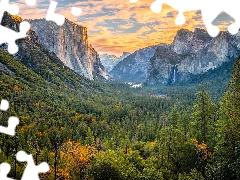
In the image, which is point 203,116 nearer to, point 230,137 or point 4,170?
point 230,137

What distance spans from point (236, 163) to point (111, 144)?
6067 centimetres

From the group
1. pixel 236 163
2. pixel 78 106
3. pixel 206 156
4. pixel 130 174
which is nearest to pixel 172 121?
pixel 206 156

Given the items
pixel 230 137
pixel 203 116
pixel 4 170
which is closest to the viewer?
pixel 4 170

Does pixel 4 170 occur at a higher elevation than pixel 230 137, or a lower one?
higher

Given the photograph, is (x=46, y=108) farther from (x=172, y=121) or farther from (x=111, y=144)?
(x=172, y=121)

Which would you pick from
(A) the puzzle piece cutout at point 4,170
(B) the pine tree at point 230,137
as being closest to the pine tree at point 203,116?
(B) the pine tree at point 230,137

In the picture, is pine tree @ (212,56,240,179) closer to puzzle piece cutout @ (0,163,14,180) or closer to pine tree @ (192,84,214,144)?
pine tree @ (192,84,214,144)

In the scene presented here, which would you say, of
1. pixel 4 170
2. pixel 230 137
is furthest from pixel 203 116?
pixel 4 170

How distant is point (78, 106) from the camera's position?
→ 183875 mm

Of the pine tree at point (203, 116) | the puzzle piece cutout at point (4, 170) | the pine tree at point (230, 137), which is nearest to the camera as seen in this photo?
the puzzle piece cutout at point (4, 170)

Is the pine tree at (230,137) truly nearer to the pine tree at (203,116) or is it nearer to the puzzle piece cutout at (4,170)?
the pine tree at (203,116)

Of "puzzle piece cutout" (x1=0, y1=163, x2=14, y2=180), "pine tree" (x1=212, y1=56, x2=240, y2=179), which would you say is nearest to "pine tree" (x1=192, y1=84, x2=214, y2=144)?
"pine tree" (x1=212, y1=56, x2=240, y2=179)

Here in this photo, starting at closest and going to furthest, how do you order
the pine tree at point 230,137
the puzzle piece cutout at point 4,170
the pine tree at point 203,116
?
the puzzle piece cutout at point 4,170, the pine tree at point 230,137, the pine tree at point 203,116

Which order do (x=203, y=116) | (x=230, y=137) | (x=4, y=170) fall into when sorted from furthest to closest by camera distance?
(x=203, y=116) < (x=230, y=137) < (x=4, y=170)
